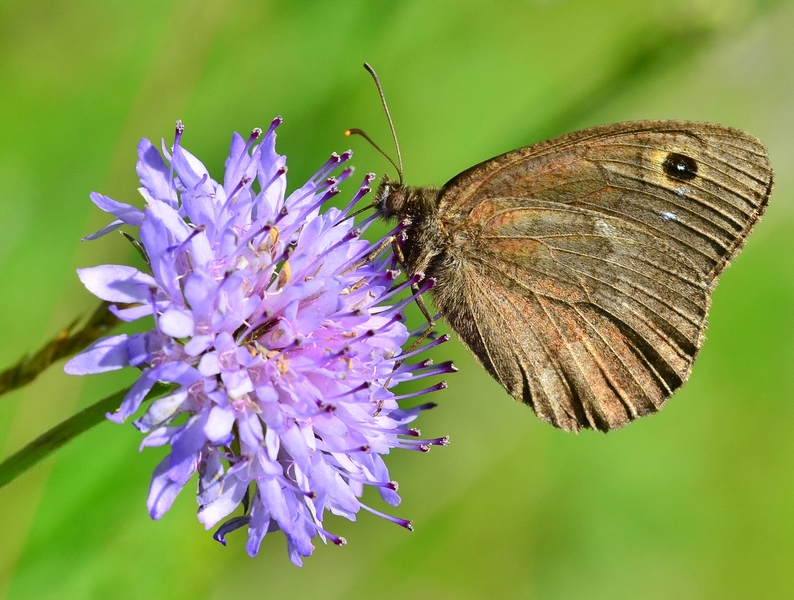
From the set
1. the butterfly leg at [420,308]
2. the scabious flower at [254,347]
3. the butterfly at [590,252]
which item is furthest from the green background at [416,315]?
the scabious flower at [254,347]

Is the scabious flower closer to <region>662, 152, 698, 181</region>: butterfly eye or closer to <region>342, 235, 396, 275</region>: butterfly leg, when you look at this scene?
<region>342, 235, 396, 275</region>: butterfly leg

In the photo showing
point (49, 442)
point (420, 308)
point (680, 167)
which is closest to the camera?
point (49, 442)

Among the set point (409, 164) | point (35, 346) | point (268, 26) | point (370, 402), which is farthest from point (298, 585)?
point (268, 26)

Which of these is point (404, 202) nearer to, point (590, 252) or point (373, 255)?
point (373, 255)

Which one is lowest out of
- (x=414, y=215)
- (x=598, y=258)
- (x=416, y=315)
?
(x=598, y=258)

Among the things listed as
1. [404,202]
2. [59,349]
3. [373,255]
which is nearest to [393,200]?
[404,202]
